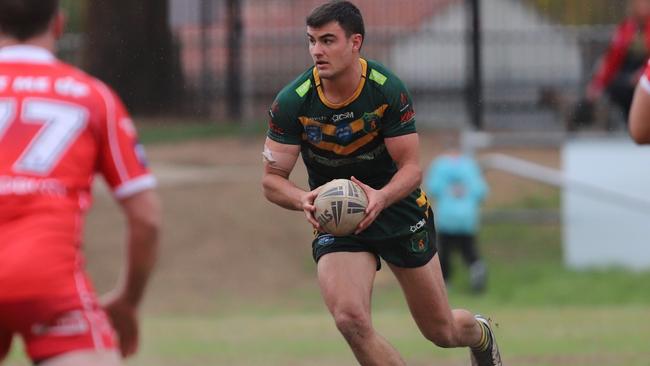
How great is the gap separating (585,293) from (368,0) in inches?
318

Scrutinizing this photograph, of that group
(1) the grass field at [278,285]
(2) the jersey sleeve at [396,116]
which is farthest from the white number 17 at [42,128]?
(1) the grass field at [278,285]

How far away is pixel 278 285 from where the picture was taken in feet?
64.9

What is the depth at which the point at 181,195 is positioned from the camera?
21.6 m

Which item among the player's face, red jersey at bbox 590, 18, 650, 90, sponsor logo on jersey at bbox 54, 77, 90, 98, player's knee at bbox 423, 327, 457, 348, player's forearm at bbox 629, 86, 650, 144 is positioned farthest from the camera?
red jersey at bbox 590, 18, 650, 90

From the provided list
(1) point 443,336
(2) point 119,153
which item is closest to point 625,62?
(1) point 443,336

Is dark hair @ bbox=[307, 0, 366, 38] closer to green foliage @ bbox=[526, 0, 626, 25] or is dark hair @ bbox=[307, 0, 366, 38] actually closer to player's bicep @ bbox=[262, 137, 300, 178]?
player's bicep @ bbox=[262, 137, 300, 178]

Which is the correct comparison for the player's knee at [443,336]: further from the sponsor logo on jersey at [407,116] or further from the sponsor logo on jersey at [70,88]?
the sponsor logo on jersey at [70,88]

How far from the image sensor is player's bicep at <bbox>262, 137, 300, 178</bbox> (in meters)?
7.49

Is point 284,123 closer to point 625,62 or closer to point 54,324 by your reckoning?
point 54,324

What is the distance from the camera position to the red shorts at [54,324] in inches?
183

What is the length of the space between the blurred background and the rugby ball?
4874 millimetres

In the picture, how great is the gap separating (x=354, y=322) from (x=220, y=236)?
1370 cm

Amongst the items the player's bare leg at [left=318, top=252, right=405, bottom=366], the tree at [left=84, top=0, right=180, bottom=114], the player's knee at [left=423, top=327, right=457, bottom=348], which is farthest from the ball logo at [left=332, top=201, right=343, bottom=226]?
the tree at [left=84, top=0, right=180, bottom=114]

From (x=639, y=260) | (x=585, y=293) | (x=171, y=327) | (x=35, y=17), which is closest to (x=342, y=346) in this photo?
(x=171, y=327)
